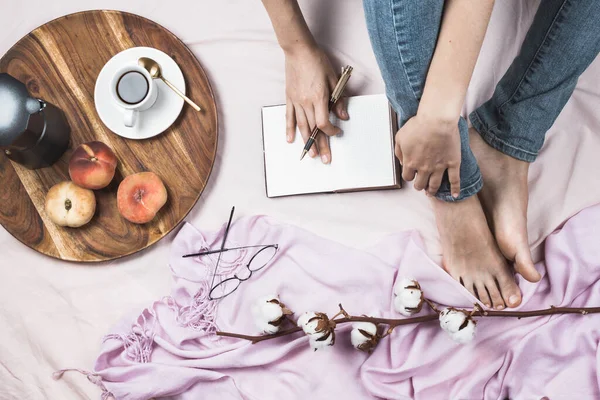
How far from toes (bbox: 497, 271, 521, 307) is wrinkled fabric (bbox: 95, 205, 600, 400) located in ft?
0.04

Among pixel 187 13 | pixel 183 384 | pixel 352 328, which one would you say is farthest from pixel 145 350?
pixel 187 13

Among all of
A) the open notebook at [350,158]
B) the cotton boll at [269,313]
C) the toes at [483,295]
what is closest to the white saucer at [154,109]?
the open notebook at [350,158]

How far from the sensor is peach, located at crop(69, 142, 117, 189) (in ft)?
2.50

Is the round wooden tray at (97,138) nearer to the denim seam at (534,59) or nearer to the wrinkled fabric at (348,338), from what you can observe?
the wrinkled fabric at (348,338)

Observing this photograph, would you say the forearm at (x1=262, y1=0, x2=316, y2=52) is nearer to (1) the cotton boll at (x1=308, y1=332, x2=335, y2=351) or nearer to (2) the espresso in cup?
(2) the espresso in cup

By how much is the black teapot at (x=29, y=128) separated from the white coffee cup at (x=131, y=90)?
0.10 metres

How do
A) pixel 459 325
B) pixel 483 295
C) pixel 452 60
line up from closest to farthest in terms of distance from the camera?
pixel 452 60 < pixel 459 325 < pixel 483 295

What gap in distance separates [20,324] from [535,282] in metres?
0.80

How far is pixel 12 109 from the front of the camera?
28.4 inches

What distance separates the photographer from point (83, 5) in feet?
3.05

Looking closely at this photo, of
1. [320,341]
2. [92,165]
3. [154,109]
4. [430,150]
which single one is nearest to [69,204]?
[92,165]

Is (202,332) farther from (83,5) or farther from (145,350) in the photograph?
(83,5)

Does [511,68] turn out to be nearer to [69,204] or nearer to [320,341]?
[320,341]

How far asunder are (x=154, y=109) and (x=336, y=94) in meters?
0.27
